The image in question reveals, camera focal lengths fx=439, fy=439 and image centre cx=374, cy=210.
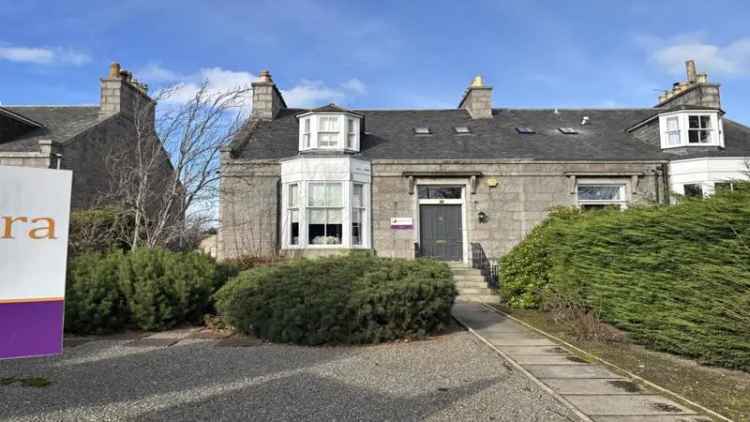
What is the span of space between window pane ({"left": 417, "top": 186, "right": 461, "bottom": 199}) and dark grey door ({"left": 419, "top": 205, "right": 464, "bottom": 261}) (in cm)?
34

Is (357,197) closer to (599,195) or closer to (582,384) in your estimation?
(599,195)

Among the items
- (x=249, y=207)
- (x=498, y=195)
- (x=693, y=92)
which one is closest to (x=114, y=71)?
(x=249, y=207)

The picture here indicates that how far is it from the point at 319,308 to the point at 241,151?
991cm

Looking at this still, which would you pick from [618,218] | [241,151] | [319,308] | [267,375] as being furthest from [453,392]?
[241,151]

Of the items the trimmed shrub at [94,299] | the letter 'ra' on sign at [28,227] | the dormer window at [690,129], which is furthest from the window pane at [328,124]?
the letter 'ra' on sign at [28,227]

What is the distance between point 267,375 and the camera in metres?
5.19

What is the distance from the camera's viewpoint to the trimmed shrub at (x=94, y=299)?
749 centimetres

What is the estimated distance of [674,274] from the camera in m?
5.98

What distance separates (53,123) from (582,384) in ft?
67.5

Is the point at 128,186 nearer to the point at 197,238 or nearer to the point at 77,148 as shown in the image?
the point at 197,238

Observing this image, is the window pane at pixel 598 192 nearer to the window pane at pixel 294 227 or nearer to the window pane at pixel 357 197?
the window pane at pixel 357 197

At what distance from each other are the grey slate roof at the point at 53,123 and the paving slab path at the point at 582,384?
15.9 meters

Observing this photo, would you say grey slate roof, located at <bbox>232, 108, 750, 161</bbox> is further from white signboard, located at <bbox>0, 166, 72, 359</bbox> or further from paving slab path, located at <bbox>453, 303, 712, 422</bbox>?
white signboard, located at <bbox>0, 166, 72, 359</bbox>

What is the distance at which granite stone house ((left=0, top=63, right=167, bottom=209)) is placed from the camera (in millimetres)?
14234
